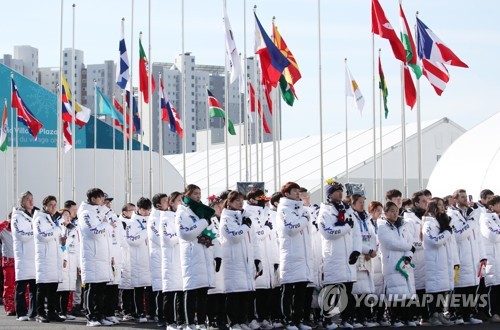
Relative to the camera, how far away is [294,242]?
1395cm

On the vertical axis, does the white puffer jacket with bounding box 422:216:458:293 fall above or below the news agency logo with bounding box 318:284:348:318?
above

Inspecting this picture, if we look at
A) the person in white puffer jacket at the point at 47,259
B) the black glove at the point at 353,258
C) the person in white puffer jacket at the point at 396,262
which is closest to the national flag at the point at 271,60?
the person in white puffer jacket at the point at 47,259

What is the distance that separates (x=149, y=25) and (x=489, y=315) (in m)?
15.7

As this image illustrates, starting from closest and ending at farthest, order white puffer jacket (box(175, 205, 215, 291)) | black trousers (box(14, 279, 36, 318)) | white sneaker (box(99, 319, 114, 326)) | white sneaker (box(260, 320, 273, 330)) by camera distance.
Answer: white puffer jacket (box(175, 205, 215, 291)) < white sneaker (box(260, 320, 273, 330)) < white sneaker (box(99, 319, 114, 326)) < black trousers (box(14, 279, 36, 318))

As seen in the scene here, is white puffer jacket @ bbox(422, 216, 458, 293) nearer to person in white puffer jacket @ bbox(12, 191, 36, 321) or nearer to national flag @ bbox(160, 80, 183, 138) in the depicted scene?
person in white puffer jacket @ bbox(12, 191, 36, 321)

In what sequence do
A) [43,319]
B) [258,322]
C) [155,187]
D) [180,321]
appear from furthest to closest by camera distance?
[155,187]
[43,319]
[258,322]
[180,321]

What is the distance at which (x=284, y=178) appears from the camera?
143ft

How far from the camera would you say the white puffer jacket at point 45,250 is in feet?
53.4

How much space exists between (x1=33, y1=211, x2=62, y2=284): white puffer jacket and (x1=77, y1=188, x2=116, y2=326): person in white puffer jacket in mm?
944

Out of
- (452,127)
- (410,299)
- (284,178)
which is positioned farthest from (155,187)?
(410,299)

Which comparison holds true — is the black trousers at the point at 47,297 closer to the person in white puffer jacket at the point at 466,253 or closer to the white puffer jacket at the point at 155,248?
the white puffer jacket at the point at 155,248

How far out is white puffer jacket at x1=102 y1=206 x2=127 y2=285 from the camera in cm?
1636

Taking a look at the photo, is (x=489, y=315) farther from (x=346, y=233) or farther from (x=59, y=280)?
(x=59, y=280)

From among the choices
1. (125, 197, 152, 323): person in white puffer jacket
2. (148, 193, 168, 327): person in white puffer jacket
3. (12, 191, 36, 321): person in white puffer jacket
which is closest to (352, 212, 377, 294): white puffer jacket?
(148, 193, 168, 327): person in white puffer jacket
